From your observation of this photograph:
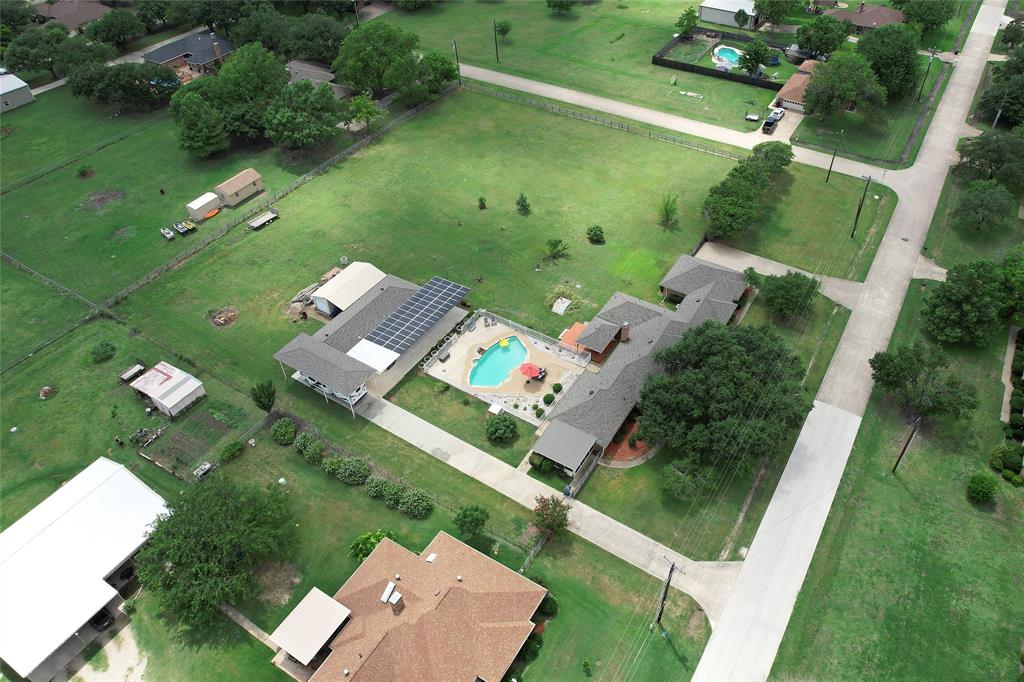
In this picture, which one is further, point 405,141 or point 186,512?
point 405,141

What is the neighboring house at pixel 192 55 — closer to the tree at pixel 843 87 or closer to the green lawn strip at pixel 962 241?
the tree at pixel 843 87

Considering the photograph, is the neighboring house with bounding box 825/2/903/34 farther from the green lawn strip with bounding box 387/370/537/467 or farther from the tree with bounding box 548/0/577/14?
the green lawn strip with bounding box 387/370/537/467

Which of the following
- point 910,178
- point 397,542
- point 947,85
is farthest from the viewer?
point 947,85

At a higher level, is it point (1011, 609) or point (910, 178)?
point (910, 178)

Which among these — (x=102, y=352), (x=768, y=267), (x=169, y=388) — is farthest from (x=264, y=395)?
(x=768, y=267)

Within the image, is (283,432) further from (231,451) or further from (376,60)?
(376,60)

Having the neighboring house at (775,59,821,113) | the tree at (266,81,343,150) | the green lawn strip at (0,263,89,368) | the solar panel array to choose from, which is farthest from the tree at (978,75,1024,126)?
the green lawn strip at (0,263,89,368)

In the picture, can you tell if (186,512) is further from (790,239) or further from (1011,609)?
(790,239)

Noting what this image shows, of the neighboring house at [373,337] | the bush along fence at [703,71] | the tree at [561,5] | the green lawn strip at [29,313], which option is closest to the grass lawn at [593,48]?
the bush along fence at [703,71]

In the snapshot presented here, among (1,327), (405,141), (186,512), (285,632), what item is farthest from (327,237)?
(285,632)
